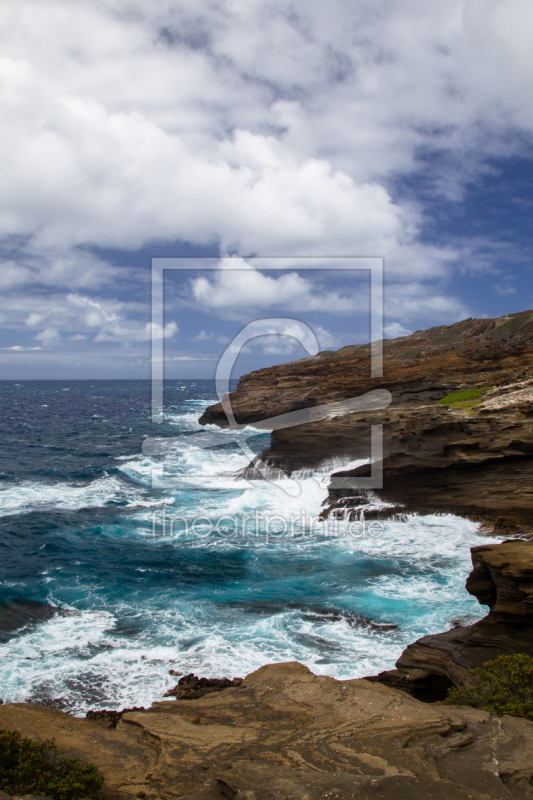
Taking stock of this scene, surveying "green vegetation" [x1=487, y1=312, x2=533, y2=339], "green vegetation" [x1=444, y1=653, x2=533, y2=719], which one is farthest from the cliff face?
"green vegetation" [x1=444, y1=653, x2=533, y2=719]

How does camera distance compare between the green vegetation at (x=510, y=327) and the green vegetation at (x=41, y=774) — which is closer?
the green vegetation at (x=41, y=774)

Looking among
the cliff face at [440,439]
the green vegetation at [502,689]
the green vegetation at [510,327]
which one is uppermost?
the green vegetation at [510,327]

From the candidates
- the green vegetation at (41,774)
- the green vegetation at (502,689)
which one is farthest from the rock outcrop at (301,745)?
the green vegetation at (502,689)

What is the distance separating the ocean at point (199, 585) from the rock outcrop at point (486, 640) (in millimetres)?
1670

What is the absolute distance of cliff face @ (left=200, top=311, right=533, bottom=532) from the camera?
25.6 meters

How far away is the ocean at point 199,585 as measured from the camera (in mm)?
15570

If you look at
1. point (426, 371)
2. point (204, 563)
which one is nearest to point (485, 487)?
point (204, 563)

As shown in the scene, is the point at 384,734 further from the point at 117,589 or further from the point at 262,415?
the point at 262,415

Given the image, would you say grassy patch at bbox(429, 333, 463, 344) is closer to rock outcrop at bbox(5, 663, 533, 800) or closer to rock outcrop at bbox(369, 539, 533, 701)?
rock outcrop at bbox(369, 539, 533, 701)

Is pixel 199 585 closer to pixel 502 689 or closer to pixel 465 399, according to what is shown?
pixel 502 689

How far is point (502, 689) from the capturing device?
36.2 ft

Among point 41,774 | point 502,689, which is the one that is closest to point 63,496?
point 41,774

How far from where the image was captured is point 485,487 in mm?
26156

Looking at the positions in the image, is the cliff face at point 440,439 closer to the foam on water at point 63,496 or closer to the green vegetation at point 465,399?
the green vegetation at point 465,399
